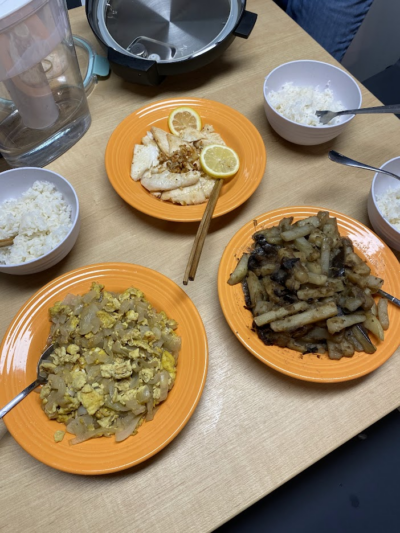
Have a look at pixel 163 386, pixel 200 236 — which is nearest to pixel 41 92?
pixel 200 236

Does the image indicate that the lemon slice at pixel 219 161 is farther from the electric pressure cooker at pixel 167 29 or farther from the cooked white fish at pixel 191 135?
the electric pressure cooker at pixel 167 29

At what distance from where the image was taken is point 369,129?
60.7 inches

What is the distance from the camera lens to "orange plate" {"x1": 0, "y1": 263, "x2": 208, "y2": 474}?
0.89 metres

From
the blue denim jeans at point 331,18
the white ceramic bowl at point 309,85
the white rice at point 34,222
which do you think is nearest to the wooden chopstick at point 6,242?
the white rice at point 34,222

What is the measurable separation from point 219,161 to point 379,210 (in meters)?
0.51

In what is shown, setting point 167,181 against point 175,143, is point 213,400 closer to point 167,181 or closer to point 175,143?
point 167,181

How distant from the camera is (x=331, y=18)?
207 centimetres

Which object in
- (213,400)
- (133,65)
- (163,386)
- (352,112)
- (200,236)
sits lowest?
(213,400)

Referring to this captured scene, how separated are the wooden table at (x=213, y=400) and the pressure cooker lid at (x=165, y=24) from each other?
260 mm

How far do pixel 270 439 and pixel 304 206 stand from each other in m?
0.66

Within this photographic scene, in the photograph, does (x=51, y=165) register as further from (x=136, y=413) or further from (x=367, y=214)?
(x=367, y=214)

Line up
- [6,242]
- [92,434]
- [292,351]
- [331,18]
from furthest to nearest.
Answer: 1. [331,18]
2. [6,242]
3. [292,351]
4. [92,434]

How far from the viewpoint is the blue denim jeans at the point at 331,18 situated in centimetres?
204

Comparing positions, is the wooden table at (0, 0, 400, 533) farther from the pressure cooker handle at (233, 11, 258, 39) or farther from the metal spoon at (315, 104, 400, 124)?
the pressure cooker handle at (233, 11, 258, 39)
